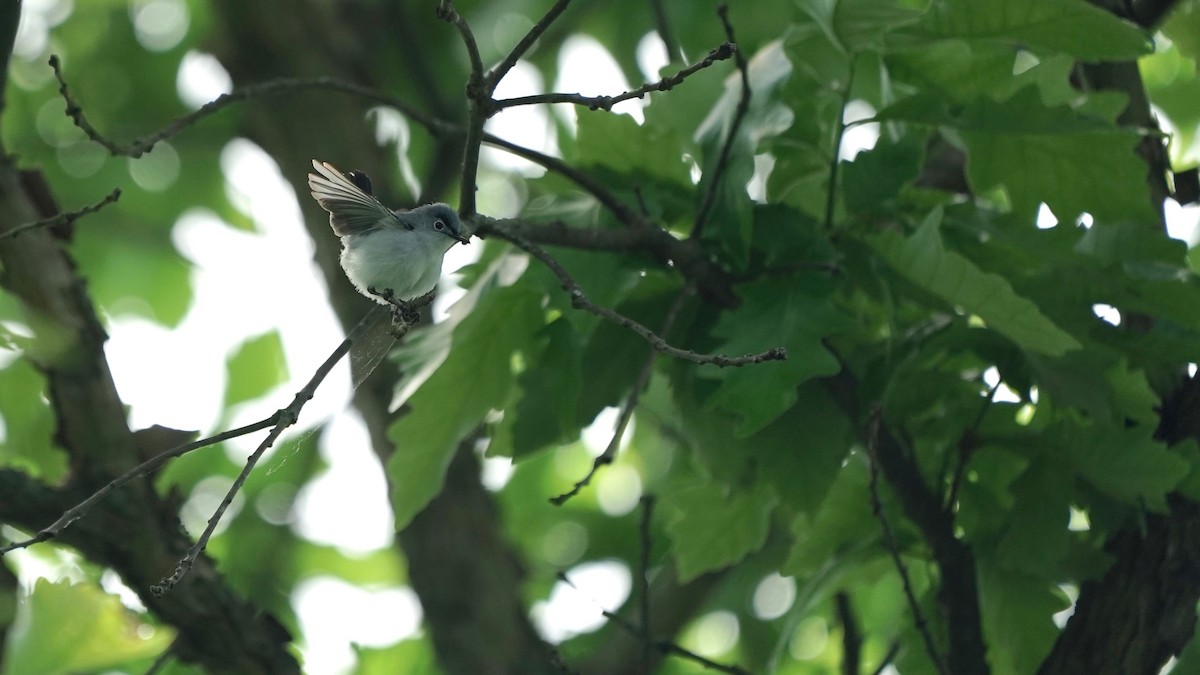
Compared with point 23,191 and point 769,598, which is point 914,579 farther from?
point 23,191

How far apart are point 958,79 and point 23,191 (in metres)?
2.27

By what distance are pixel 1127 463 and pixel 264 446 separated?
173cm

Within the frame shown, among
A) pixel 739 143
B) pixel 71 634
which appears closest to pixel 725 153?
pixel 739 143

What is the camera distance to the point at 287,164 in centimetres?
444

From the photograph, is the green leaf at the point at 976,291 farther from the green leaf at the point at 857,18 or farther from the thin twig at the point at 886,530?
the green leaf at the point at 857,18

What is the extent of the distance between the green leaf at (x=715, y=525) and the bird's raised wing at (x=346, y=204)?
1059 millimetres

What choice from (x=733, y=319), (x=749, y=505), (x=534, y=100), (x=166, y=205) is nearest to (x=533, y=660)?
(x=749, y=505)

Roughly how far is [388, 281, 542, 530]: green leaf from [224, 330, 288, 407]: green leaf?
317 cm

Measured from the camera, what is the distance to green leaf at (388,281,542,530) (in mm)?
2438

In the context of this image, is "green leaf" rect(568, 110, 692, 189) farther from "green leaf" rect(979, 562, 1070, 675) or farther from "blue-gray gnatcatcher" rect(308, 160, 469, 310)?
"green leaf" rect(979, 562, 1070, 675)

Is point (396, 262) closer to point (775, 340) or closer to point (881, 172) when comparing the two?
point (775, 340)

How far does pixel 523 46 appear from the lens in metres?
1.67

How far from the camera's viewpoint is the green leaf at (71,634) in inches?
117

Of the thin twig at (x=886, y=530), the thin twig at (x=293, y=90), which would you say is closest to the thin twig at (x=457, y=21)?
the thin twig at (x=293, y=90)
